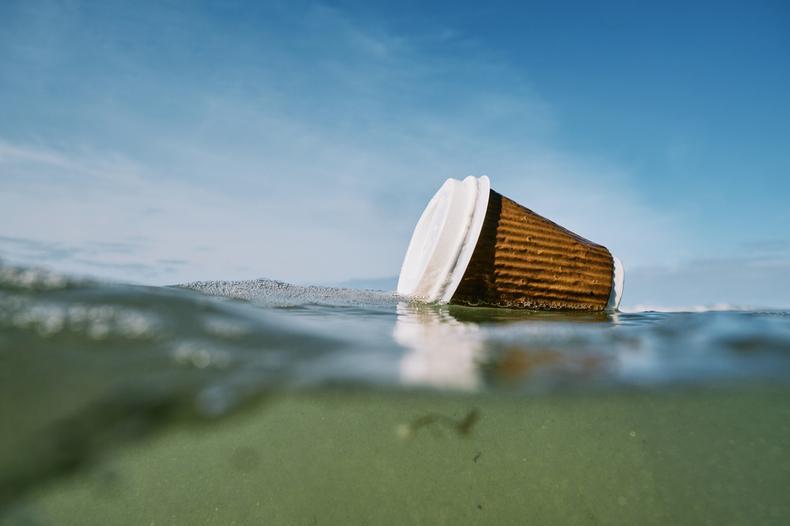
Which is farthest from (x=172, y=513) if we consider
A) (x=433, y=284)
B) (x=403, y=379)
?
(x=433, y=284)

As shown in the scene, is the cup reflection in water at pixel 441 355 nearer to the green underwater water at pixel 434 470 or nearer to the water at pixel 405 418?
the water at pixel 405 418

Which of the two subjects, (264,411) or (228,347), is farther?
(264,411)

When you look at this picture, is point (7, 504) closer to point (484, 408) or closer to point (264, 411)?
point (264, 411)

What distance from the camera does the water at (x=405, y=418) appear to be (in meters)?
3.07

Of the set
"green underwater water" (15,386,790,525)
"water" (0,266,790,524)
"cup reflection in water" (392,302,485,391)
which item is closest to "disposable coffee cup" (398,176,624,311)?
"water" (0,266,790,524)

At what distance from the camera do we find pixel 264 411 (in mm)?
4184

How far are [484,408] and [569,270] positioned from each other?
2.19m

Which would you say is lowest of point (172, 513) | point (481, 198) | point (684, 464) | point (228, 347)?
point (172, 513)

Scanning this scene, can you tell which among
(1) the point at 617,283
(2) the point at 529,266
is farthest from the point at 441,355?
(1) the point at 617,283

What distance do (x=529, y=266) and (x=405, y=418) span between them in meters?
2.27

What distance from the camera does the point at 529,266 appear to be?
5.91m

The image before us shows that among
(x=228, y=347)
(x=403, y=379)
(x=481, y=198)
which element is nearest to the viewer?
(x=228, y=347)

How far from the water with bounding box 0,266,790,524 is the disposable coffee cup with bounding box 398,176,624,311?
0.74m

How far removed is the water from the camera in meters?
3.07
